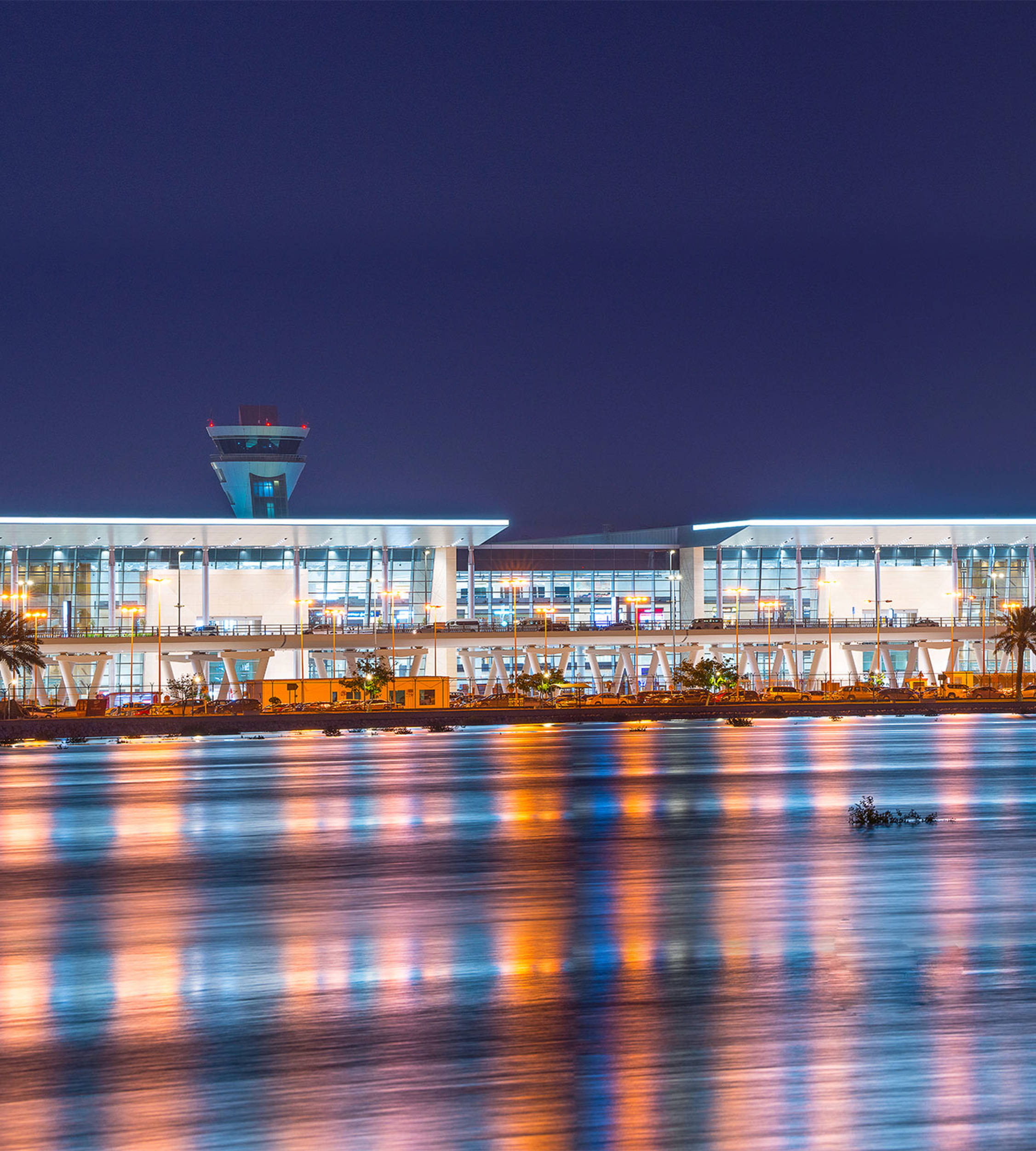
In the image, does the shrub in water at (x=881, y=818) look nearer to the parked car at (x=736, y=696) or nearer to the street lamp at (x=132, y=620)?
the parked car at (x=736, y=696)

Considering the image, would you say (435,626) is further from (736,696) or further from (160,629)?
(736,696)

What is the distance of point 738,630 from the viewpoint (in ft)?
279

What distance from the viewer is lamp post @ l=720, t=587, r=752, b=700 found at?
80.6 m

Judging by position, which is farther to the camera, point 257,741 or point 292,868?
point 257,741

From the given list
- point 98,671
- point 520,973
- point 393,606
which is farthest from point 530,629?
point 520,973

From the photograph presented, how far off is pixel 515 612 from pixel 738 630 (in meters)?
12.7

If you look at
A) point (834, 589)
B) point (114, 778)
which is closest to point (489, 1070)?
point (114, 778)

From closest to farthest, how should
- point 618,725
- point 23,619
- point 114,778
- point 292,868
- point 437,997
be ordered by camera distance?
point 437,997, point 292,868, point 114,778, point 618,725, point 23,619

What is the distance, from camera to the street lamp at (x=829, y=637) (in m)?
85.4

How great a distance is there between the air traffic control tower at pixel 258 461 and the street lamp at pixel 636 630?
70.9m

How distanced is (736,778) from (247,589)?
2267 inches

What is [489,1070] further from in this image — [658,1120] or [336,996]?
[336,996]

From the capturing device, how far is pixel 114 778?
1495 inches

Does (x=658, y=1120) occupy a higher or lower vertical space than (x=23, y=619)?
lower
